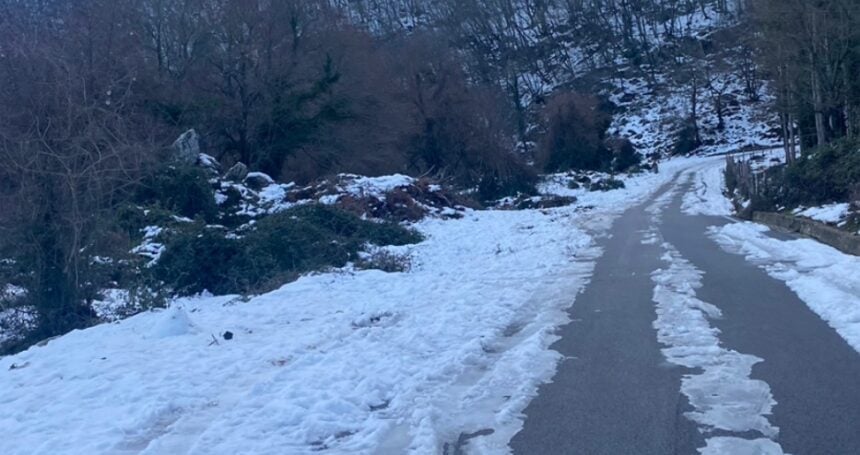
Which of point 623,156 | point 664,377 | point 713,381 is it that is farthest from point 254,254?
point 623,156

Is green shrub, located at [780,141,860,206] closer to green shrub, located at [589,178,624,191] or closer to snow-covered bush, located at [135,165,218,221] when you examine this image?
snow-covered bush, located at [135,165,218,221]

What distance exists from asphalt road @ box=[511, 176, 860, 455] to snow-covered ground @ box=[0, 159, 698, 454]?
1.05 feet

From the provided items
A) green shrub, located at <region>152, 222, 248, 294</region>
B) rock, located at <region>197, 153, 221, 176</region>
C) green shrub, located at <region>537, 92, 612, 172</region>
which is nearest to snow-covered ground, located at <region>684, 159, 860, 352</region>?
green shrub, located at <region>152, 222, 248, 294</region>

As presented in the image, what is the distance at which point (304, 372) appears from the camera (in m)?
8.97

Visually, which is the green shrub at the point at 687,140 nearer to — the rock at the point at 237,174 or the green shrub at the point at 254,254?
the rock at the point at 237,174

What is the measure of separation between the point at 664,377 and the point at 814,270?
747cm

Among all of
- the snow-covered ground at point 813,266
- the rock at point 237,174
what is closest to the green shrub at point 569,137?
the rock at point 237,174

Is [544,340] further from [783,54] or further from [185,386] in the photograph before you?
[783,54]

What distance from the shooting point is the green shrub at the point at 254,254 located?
16953 mm

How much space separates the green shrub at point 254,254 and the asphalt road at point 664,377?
6324 millimetres

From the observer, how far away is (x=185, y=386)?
336 inches

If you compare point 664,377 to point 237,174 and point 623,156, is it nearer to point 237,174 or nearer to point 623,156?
point 237,174

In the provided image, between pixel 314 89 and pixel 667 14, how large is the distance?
293 feet

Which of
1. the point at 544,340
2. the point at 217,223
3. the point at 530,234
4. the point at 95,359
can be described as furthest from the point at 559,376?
the point at 217,223
